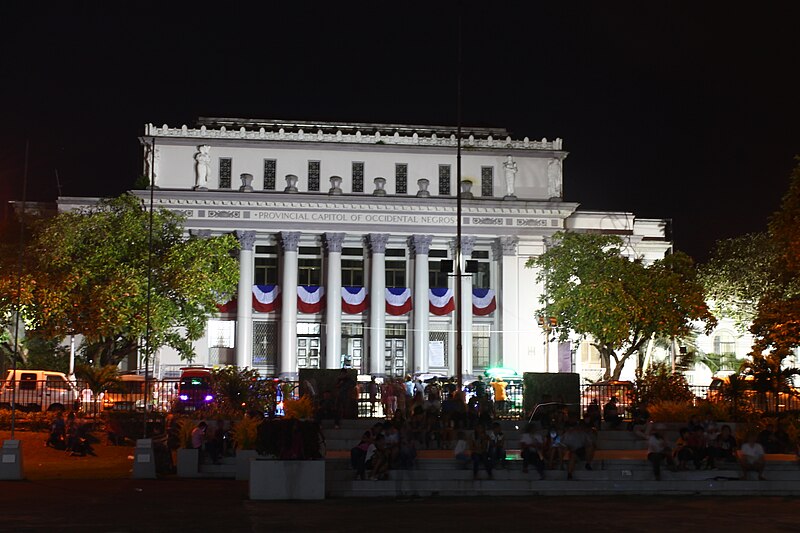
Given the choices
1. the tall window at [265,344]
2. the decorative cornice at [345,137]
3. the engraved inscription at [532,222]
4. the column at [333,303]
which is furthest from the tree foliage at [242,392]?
the decorative cornice at [345,137]

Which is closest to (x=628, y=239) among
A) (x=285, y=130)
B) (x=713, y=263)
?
(x=713, y=263)

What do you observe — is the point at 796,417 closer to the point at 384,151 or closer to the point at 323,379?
the point at 323,379

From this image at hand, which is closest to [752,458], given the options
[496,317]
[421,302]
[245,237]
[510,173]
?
[421,302]

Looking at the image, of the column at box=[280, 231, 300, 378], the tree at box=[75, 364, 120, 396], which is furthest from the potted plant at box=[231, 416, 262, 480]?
the column at box=[280, 231, 300, 378]

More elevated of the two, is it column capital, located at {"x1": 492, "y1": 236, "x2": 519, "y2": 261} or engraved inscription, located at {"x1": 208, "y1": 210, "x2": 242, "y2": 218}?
engraved inscription, located at {"x1": 208, "y1": 210, "x2": 242, "y2": 218}

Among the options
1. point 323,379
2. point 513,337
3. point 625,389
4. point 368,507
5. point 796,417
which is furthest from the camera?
point 513,337

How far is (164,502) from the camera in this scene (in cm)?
2366

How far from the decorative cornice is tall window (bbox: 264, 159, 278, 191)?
1480 millimetres

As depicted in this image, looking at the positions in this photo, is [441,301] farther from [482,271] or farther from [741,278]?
[741,278]

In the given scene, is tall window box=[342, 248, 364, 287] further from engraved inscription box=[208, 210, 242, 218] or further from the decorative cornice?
engraved inscription box=[208, 210, 242, 218]

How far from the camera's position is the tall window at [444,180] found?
7388cm

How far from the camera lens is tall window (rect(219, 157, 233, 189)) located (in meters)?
72.4

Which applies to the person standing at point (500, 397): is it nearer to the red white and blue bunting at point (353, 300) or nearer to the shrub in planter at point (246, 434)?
the shrub in planter at point (246, 434)

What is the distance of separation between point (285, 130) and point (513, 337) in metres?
20.3
